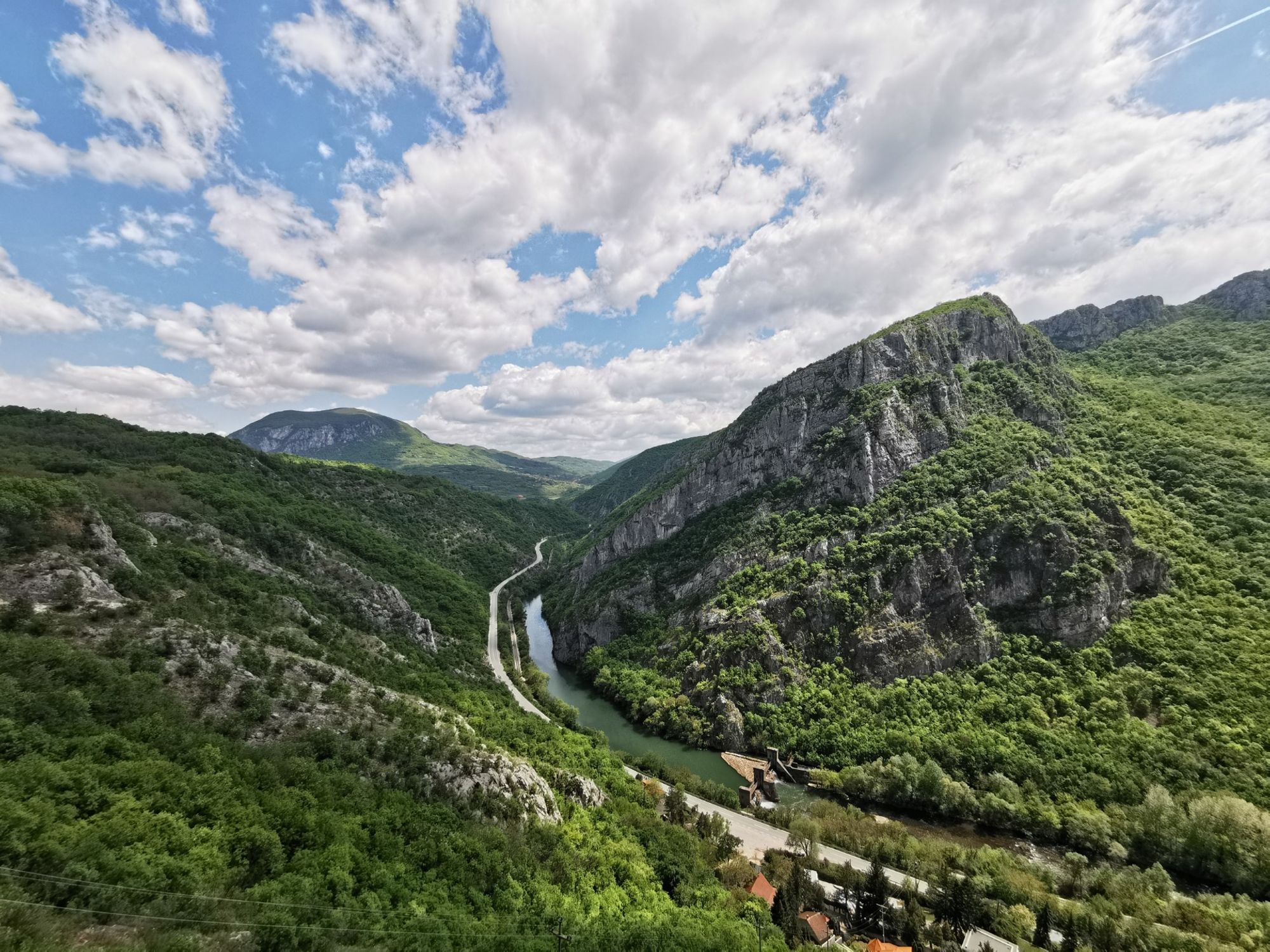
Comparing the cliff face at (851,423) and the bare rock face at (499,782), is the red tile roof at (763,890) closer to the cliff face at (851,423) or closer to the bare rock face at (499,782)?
the bare rock face at (499,782)

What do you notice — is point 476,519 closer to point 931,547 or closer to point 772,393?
point 772,393

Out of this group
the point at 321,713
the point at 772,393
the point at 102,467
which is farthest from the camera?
the point at 772,393

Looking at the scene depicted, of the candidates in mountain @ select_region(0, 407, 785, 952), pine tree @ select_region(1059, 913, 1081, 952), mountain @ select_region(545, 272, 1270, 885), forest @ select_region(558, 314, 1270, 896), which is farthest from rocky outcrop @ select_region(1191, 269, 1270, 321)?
mountain @ select_region(0, 407, 785, 952)

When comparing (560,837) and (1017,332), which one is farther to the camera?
(1017,332)

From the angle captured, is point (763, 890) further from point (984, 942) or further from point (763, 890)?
point (984, 942)

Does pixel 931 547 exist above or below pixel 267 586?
above

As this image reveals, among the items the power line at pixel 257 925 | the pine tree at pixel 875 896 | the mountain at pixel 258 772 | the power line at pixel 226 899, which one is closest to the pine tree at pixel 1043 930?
the pine tree at pixel 875 896

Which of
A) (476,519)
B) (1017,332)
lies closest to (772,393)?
(1017,332)
